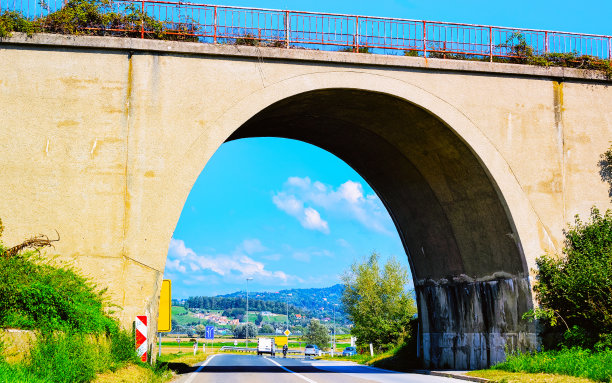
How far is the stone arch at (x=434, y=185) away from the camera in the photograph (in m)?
18.7

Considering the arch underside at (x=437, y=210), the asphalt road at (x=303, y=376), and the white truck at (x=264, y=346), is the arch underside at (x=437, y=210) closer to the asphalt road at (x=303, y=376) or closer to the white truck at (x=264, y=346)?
the asphalt road at (x=303, y=376)

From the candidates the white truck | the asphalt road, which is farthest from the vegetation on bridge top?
the white truck

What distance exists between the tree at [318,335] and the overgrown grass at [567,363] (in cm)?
6952

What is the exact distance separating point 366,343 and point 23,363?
3063 centimetres

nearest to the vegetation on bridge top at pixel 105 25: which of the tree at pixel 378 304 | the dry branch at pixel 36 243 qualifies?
the dry branch at pixel 36 243

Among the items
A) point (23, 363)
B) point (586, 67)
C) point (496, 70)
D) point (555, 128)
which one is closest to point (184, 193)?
point (23, 363)

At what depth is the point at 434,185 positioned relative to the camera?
2178 cm

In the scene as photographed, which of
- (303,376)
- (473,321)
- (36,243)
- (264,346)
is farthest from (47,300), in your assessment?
(264,346)

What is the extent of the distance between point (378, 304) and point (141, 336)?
2646 centimetres

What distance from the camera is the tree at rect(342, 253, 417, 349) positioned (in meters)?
37.8

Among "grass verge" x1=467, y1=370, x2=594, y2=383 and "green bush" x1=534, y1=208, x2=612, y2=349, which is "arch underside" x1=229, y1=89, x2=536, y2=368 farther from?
"grass verge" x1=467, y1=370, x2=594, y2=383

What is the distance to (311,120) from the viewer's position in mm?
21703

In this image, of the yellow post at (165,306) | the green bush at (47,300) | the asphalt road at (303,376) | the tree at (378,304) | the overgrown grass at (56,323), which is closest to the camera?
the overgrown grass at (56,323)

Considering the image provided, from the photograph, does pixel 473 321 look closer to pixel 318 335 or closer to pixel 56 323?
pixel 56 323
